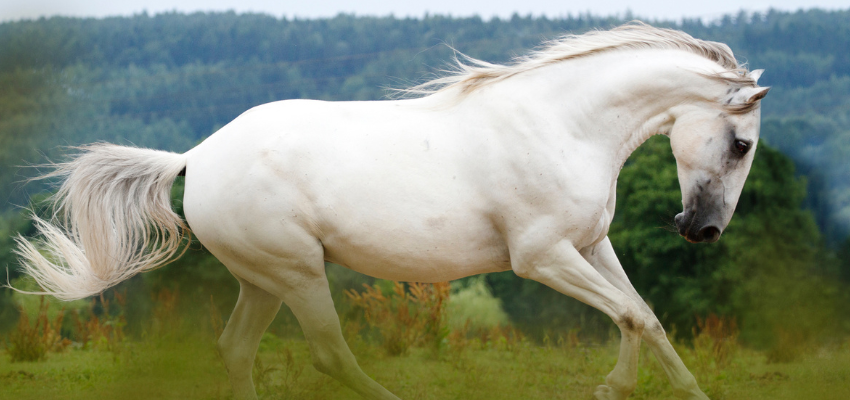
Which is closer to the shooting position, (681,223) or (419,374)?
(681,223)

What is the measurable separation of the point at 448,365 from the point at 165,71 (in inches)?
272

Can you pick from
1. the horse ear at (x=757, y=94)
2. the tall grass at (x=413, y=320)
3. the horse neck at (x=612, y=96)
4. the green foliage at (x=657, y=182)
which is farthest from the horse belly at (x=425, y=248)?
the tall grass at (x=413, y=320)

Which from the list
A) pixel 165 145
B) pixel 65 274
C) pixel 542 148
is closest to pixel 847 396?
pixel 542 148

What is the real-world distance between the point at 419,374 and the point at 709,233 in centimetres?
270

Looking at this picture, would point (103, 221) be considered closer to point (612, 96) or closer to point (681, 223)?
point (612, 96)

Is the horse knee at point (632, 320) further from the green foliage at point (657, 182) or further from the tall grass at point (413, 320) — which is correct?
the tall grass at point (413, 320)

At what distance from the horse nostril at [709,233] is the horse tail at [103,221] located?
2532mm

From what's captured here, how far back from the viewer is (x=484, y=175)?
2.65 metres

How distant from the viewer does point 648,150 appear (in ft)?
21.4

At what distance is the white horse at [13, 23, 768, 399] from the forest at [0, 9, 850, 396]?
866 mm

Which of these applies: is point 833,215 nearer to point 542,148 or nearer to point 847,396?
point 847,396

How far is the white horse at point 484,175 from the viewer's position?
2629 millimetres

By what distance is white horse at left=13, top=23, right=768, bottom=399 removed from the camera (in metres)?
2.63

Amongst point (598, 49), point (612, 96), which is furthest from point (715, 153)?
point (598, 49)
